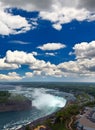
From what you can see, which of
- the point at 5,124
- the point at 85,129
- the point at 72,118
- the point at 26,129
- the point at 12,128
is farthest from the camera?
the point at 5,124

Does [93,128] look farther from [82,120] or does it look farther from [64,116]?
[64,116]

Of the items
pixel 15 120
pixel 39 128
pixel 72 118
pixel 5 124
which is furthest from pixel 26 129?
pixel 15 120

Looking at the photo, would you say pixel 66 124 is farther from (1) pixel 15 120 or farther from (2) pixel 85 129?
(1) pixel 15 120

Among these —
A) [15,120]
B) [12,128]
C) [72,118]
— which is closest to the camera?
[72,118]

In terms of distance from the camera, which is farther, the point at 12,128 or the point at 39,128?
the point at 12,128

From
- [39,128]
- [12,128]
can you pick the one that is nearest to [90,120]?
[39,128]

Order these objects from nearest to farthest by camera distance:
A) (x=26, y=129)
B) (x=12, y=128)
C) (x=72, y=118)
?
(x=26, y=129) < (x=72, y=118) < (x=12, y=128)

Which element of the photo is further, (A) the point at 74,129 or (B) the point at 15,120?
(B) the point at 15,120

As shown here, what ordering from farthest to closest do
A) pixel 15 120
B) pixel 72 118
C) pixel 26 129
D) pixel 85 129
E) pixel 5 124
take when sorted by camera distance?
pixel 15 120, pixel 5 124, pixel 72 118, pixel 26 129, pixel 85 129
